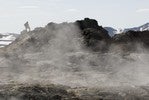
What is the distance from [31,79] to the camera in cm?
2378

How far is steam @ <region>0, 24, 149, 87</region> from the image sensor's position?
23.8 meters

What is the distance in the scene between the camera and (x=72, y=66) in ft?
92.6

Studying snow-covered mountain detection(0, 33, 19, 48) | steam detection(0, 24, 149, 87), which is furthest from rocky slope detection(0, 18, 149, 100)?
snow-covered mountain detection(0, 33, 19, 48)

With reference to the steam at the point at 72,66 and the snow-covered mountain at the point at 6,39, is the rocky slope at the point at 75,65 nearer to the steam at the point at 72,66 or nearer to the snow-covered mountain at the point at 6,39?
the steam at the point at 72,66

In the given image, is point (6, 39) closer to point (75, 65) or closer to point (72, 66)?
point (75, 65)

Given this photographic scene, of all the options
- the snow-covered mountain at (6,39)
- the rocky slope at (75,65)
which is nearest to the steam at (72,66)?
the rocky slope at (75,65)

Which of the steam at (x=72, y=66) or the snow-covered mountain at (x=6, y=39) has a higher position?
the snow-covered mountain at (x=6, y=39)

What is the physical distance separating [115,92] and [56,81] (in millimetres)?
5560

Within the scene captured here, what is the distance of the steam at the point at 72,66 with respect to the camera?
23.8 m

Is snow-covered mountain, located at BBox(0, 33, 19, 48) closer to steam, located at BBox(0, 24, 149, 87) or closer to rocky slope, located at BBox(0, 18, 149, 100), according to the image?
rocky slope, located at BBox(0, 18, 149, 100)

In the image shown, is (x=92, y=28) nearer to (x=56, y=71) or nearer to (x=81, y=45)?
(x=81, y=45)

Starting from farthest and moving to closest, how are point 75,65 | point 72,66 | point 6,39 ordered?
point 6,39 < point 75,65 < point 72,66

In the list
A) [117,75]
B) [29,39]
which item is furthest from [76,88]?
[29,39]

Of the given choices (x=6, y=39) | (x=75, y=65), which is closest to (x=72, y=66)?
(x=75, y=65)
